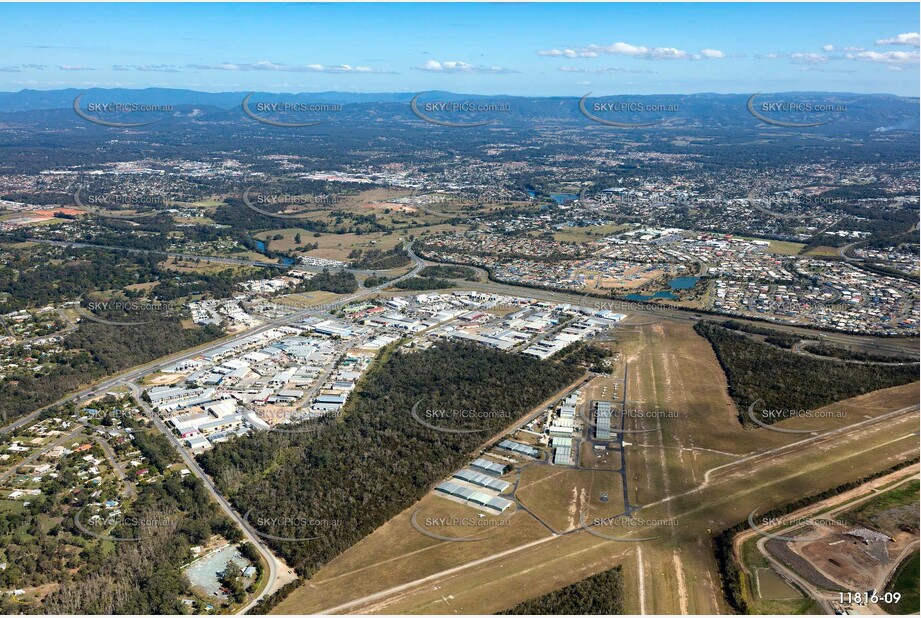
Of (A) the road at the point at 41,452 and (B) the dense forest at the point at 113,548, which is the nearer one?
(B) the dense forest at the point at 113,548

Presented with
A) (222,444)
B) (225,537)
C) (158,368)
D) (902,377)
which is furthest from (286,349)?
(902,377)

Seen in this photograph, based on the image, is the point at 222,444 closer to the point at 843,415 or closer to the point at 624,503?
the point at 624,503

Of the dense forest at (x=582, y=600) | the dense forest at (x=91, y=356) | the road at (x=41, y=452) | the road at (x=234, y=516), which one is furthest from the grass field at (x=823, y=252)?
the road at (x=41, y=452)

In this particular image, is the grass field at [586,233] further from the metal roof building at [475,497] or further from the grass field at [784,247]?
the metal roof building at [475,497]

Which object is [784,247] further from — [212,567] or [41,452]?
[41,452]

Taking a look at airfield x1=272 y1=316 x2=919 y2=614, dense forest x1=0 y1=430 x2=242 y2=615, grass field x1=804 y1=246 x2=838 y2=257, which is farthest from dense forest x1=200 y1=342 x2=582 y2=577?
grass field x1=804 y1=246 x2=838 y2=257

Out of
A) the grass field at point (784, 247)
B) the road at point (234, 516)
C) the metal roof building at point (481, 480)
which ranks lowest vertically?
the road at point (234, 516)
